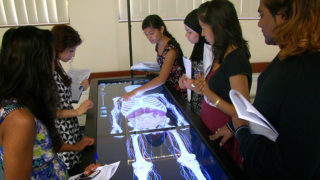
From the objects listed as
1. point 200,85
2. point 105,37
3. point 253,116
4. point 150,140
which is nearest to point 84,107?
point 150,140

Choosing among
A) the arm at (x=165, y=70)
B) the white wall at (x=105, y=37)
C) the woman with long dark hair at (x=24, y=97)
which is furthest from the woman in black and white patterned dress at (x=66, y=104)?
the white wall at (x=105, y=37)

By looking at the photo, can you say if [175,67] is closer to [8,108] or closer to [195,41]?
[195,41]

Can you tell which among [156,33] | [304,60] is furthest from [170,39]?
[304,60]

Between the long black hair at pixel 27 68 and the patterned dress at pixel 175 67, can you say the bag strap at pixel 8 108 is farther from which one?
the patterned dress at pixel 175 67

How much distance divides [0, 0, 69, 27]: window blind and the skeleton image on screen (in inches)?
60.8

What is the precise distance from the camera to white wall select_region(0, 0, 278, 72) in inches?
112

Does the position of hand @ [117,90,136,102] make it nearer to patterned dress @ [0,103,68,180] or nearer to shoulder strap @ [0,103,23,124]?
patterned dress @ [0,103,68,180]

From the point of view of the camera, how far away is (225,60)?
1321 mm

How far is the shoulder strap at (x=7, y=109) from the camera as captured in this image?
0.82 meters

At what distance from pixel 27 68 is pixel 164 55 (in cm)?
126

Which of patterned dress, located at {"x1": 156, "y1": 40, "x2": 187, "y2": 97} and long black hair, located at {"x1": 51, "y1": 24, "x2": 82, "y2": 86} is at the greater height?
long black hair, located at {"x1": 51, "y1": 24, "x2": 82, "y2": 86}

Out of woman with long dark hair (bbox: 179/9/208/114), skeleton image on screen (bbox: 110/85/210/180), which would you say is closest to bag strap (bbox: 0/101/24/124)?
skeleton image on screen (bbox: 110/85/210/180)

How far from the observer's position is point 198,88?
1338mm

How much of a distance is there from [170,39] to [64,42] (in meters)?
0.84
